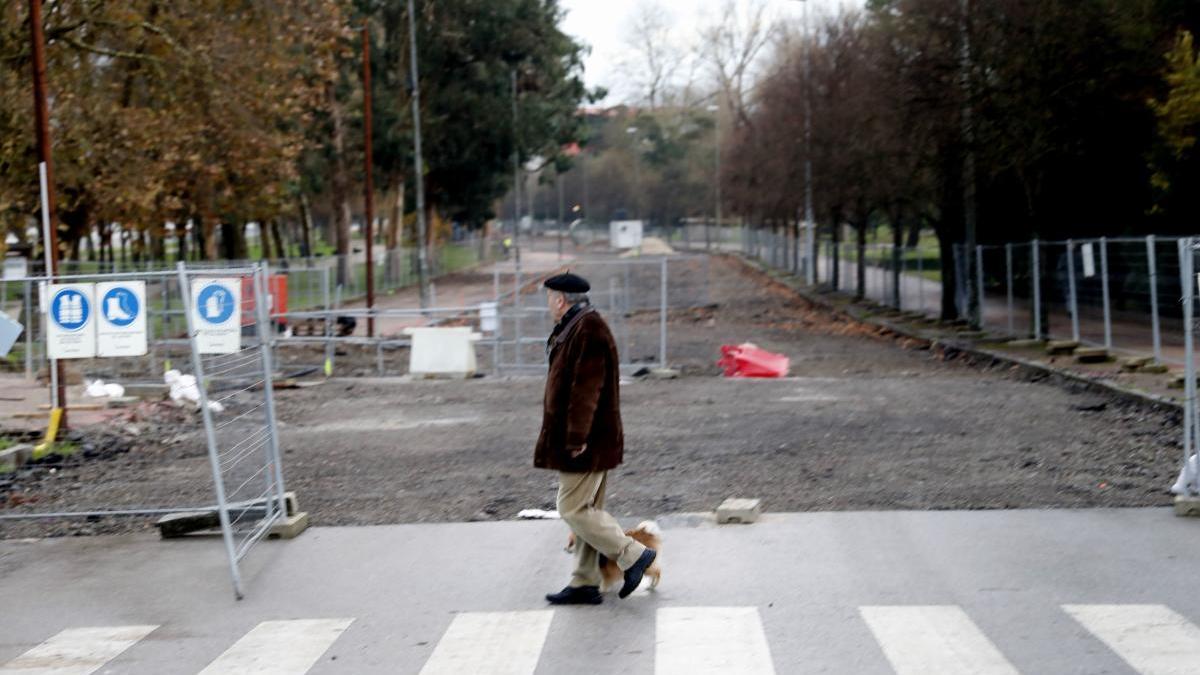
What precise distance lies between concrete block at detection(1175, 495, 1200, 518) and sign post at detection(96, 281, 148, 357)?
7.60m

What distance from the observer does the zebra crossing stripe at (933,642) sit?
7.02 meters

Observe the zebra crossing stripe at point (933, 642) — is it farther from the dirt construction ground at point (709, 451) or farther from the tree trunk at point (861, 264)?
the tree trunk at point (861, 264)

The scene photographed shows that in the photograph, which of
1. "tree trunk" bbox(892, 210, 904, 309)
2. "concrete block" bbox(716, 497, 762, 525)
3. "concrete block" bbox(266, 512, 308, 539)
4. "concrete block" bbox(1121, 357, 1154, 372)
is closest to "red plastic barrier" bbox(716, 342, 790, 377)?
"concrete block" bbox(1121, 357, 1154, 372)

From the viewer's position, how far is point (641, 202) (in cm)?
13200

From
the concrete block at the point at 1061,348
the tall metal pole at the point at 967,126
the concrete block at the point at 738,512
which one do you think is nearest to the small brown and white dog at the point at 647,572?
the concrete block at the point at 738,512

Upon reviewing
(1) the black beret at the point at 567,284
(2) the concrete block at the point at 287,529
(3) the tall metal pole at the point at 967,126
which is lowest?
(2) the concrete block at the point at 287,529

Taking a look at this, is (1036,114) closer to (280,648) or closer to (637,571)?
(637,571)

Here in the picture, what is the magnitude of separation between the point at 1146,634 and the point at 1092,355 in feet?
54.7

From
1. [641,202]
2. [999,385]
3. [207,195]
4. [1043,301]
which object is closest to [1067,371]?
[999,385]

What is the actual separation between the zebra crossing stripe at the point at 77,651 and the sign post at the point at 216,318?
6.65 feet

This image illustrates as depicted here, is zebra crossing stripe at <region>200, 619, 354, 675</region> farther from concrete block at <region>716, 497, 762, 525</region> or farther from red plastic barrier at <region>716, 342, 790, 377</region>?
red plastic barrier at <region>716, 342, 790, 377</region>

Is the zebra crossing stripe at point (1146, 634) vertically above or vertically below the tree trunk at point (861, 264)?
below

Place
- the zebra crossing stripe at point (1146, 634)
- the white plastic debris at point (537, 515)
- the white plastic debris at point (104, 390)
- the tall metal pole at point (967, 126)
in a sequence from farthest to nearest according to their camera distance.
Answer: the tall metal pole at point (967, 126) < the white plastic debris at point (104, 390) < the white plastic debris at point (537, 515) < the zebra crossing stripe at point (1146, 634)

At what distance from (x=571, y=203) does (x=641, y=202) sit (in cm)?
1733
